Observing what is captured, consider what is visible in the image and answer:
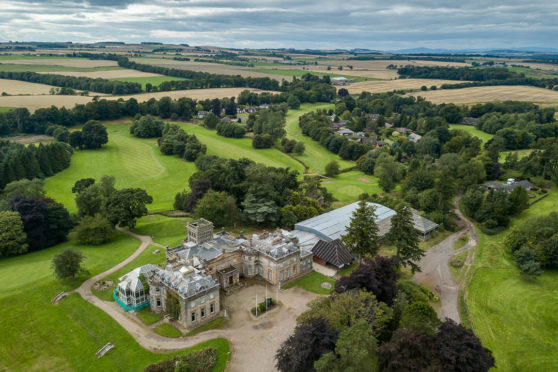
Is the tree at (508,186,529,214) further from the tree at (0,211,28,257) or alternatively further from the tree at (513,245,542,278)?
the tree at (0,211,28,257)

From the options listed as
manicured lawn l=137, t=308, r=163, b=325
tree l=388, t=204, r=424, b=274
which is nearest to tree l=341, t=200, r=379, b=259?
tree l=388, t=204, r=424, b=274

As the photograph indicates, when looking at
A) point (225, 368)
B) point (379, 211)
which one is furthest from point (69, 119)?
point (225, 368)

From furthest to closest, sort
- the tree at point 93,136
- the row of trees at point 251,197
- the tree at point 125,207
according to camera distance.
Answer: the tree at point 93,136 → the row of trees at point 251,197 → the tree at point 125,207

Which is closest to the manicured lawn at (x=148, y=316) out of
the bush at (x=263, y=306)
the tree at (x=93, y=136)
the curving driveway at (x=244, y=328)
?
the curving driveway at (x=244, y=328)

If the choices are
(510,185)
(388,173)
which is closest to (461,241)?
(510,185)

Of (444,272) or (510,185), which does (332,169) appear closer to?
(510,185)

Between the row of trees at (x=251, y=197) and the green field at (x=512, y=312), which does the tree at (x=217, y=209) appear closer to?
the row of trees at (x=251, y=197)
